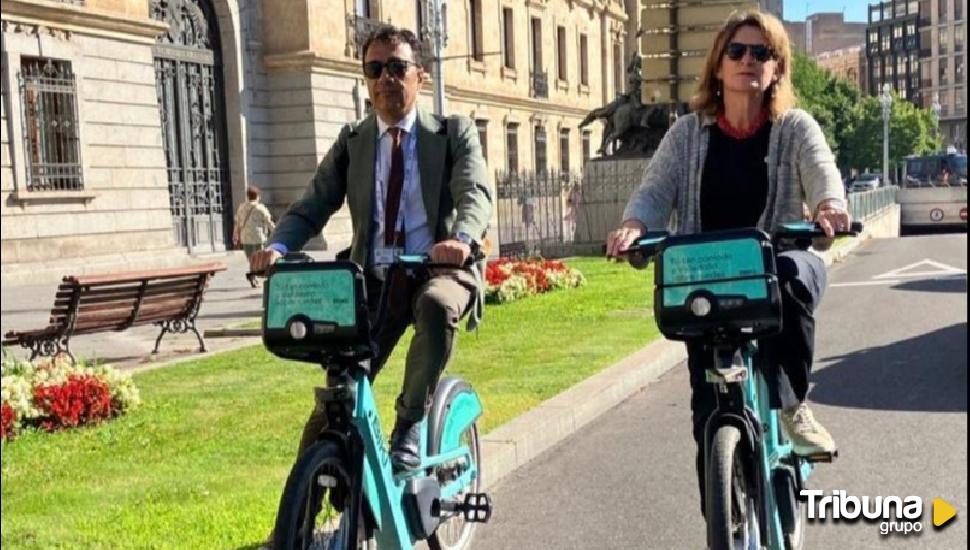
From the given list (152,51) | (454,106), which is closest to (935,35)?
(454,106)

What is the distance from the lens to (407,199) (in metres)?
3.99

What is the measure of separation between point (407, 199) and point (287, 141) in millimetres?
21379

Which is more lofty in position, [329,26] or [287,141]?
[329,26]

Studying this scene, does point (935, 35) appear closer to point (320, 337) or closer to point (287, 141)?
point (287, 141)

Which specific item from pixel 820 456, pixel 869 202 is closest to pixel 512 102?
pixel 869 202

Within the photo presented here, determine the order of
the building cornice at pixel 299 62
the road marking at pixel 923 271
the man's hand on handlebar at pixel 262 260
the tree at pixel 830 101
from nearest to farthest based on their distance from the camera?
the man's hand on handlebar at pixel 262 260, the road marking at pixel 923 271, the building cornice at pixel 299 62, the tree at pixel 830 101

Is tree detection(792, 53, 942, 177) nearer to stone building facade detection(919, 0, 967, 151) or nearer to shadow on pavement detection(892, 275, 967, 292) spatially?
stone building facade detection(919, 0, 967, 151)

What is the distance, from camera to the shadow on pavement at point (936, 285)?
571 inches

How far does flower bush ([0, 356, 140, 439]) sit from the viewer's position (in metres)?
6.49

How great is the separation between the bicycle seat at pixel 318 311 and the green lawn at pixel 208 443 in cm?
133

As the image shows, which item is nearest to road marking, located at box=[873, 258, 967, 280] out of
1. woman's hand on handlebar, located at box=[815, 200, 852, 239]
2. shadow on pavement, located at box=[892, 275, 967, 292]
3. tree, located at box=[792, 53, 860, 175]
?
shadow on pavement, located at box=[892, 275, 967, 292]

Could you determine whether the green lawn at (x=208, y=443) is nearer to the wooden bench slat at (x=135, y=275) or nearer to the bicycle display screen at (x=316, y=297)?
the wooden bench slat at (x=135, y=275)

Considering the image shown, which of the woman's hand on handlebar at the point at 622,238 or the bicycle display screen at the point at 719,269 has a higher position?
the woman's hand on handlebar at the point at 622,238

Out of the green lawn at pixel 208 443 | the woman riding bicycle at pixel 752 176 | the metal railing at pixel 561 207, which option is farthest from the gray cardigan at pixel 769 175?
the metal railing at pixel 561 207
